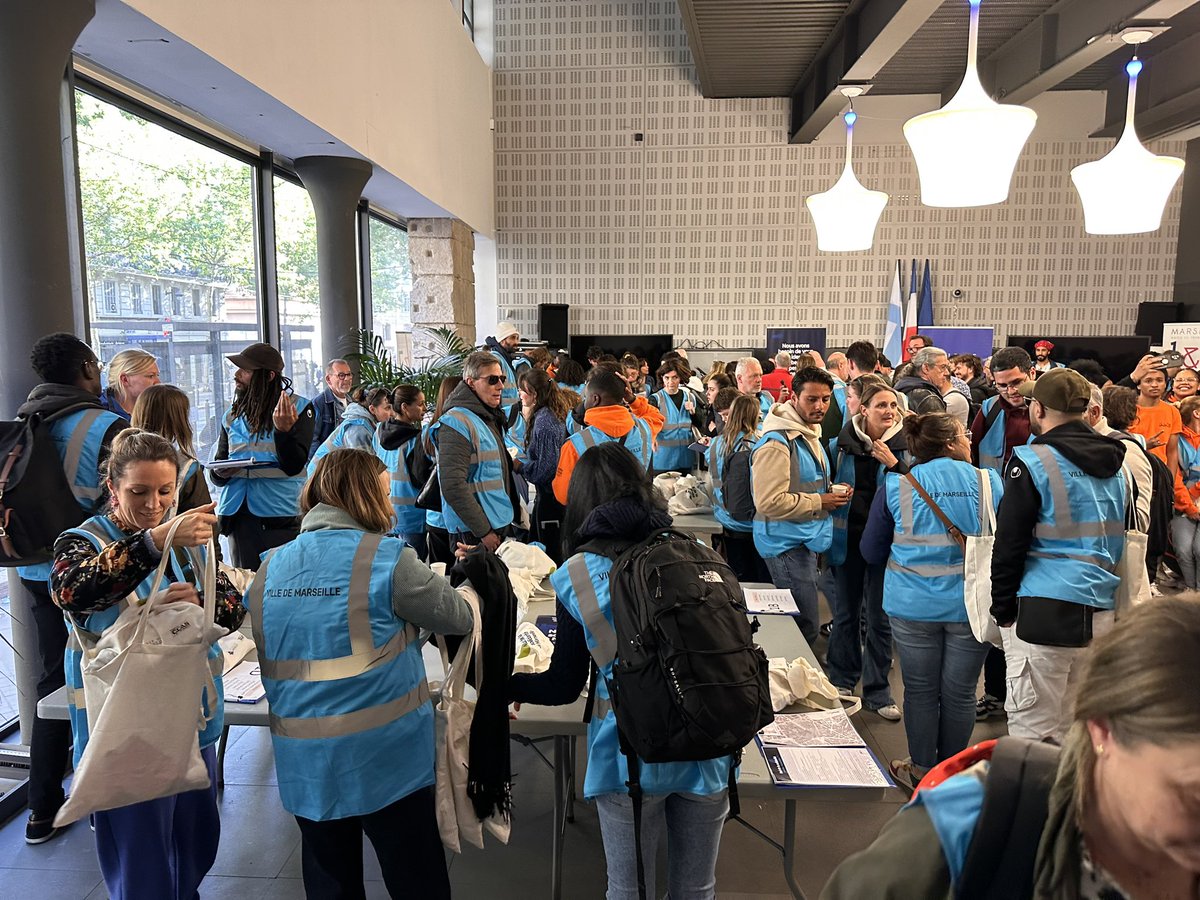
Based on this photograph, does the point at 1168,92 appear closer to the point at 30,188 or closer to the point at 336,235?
the point at 336,235

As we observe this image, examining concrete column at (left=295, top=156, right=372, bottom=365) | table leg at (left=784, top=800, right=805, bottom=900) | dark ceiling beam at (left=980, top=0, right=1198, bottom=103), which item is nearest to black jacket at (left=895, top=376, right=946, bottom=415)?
table leg at (left=784, top=800, right=805, bottom=900)


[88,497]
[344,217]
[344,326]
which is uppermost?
[344,217]

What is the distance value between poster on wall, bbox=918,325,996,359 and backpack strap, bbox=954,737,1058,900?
1086 cm

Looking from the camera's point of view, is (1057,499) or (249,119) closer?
(1057,499)

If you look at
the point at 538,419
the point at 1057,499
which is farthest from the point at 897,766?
the point at 538,419

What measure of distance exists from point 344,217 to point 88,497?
175 inches

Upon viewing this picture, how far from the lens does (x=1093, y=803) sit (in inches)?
30.0

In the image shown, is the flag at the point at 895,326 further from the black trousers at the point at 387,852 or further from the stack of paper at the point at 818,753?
the black trousers at the point at 387,852

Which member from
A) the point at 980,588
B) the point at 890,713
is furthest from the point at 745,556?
the point at 980,588

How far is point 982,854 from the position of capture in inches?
31.0

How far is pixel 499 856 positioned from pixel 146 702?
1.58m

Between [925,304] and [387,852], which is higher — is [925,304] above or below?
above

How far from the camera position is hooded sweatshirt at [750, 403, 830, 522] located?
12.4 feet

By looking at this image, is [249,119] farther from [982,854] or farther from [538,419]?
[982,854]
